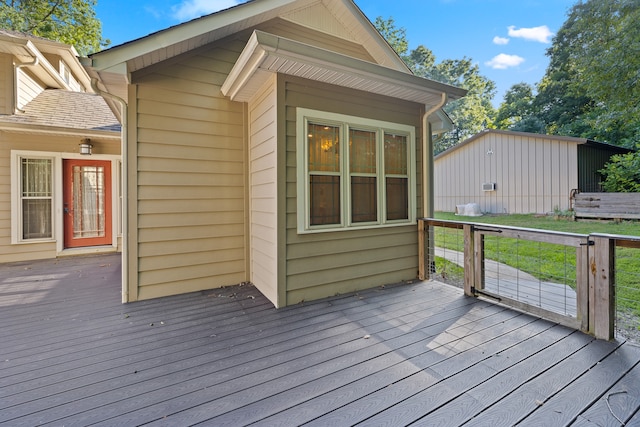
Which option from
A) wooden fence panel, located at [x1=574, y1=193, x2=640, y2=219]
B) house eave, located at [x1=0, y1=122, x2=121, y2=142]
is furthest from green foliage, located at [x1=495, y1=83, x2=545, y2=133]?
house eave, located at [x1=0, y1=122, x2=121, y2=142]

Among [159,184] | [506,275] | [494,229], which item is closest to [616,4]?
[506,275]

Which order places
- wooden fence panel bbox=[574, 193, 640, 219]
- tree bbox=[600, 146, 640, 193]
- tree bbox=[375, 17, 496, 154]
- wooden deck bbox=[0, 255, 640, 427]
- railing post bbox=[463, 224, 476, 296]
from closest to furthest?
wooden deck bbox=[0, 255, 640, 427] < railing post bbox=[463, 224, 476, 296] < wooden fence panel bbox=[574, 193, 640, 219] < tree bbox=[600, 146, 640, 193] < tree bbox=[375, 17, 496, 154]

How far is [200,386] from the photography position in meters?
1.89

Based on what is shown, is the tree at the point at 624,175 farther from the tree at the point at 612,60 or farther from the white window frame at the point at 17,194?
the white window frame at the point at 17,194

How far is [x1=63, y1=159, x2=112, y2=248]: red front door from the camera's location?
5801 mm

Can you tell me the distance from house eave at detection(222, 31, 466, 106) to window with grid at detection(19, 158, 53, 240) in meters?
4.48

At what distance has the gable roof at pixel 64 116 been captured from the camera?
5.08m

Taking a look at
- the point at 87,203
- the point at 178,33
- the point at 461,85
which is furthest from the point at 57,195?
the point at 461,85

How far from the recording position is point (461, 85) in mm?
28578

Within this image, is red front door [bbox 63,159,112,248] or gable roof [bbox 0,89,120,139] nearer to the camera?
gable roof [bbox 0,89,120,139]

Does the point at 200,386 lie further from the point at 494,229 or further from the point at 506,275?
the point at 506,275

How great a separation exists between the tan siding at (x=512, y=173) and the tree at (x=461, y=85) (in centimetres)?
1135

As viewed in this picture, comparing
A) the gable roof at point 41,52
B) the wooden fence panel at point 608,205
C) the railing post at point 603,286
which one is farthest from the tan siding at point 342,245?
the wooden fence panel at point 608,205

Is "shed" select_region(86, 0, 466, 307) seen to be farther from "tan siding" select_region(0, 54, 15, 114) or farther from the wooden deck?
"tan siding" select_region(0, 54, 15, 114)
